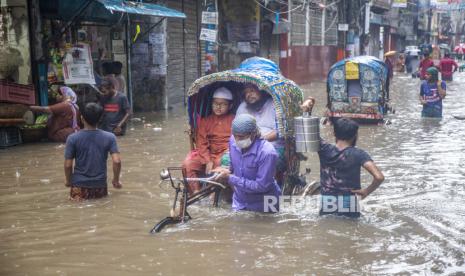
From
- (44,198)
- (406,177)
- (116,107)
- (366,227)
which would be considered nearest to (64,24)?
(116,107)

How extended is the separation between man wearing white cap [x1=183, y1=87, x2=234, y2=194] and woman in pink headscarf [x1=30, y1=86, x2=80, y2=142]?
4203 mm

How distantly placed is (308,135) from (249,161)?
0.66m

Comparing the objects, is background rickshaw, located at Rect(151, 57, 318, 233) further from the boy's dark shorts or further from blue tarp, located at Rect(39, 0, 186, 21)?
blue tarp, located at Rect(39, 0, 186, 21)

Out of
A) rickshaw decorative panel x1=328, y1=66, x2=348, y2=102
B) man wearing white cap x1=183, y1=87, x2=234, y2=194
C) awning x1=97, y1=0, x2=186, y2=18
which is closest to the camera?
A: man wearing white cap x1=183, y1=87, x2=234, y2=194

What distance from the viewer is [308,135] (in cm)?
572

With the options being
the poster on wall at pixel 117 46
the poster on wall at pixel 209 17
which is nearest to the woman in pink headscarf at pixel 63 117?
the poster on wall at pixel 117 46

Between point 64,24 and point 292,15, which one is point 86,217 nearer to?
point 64,24

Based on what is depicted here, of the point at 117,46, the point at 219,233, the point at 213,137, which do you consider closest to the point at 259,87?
the point at 213,137

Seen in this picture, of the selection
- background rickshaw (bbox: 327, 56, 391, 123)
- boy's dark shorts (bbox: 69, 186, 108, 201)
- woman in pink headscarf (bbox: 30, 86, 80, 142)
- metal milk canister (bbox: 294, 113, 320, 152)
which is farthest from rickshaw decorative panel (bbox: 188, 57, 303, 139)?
background rickshaw (bbox: 327, 56, 391, 123)

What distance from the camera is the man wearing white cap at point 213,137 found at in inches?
263

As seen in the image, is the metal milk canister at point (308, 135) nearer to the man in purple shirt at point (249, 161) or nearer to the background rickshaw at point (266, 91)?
the man in purple shirt at point (249, 161)

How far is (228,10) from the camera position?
20.9m

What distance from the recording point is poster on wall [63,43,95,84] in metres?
11.4

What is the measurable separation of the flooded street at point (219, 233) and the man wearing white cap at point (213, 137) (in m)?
0.52
